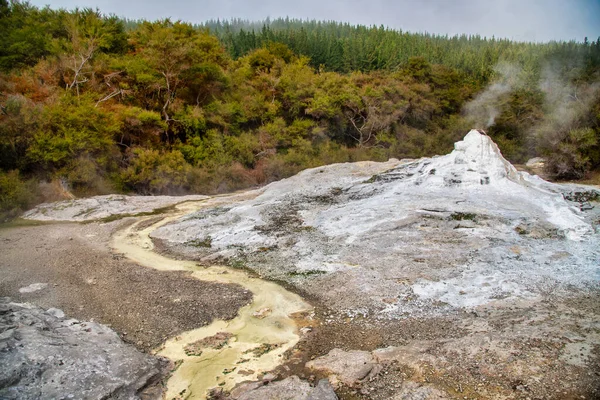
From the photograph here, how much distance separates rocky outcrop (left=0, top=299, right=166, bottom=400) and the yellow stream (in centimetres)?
40

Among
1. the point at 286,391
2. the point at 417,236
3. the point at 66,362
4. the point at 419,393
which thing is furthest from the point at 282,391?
the point at 417,236

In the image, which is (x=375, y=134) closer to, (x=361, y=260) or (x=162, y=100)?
(x=162, y=100)

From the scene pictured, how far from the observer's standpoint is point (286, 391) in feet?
18.7

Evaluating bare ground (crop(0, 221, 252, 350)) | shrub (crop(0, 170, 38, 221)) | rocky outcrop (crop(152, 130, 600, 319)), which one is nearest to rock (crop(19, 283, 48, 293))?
bare ground (crop(0, 221, 252, 350))

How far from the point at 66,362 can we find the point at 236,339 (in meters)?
2.57

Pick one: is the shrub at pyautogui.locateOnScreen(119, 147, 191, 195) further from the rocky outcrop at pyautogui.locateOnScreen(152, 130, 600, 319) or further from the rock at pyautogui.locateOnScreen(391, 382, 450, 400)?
the rock at pyautogui.locateOnScreen(391, 382, 450, 400)

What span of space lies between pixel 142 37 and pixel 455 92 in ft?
86.9

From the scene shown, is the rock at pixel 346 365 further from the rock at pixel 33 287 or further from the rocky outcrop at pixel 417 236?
the rock at pixel 33 287

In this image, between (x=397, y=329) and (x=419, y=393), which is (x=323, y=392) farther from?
(x=397, y=329)

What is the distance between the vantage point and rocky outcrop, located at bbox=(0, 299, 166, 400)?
5.46 metres

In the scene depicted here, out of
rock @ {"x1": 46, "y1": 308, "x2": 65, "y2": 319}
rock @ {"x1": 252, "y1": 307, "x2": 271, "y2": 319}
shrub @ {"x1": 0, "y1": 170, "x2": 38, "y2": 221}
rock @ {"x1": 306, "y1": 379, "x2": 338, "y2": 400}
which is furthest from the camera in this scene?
shrub @ {"x1": 0, "y1": 170, "x2": 38, "y2": 221}

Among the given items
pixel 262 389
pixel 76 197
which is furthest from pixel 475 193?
pixel 76 197

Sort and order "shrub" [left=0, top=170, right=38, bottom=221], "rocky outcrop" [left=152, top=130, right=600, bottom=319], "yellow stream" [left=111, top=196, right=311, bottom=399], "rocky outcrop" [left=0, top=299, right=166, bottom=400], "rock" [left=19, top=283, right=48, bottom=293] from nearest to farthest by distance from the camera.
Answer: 1. "rocky outcrop" [left=0, top=299, right=166, bottom=400]
2. "yellow stream" [left=111, top=196, right=311, bottom=399]
3. "rocky outcrop" [left=152, top=130, right=600, bottom=319]
4. "rock" [left=19, top=283, right=48, bottom=293]
5. "shrub" [left=0, top=170, right=38, bottom=221]

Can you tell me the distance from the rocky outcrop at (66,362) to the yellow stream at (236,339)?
40 cm
